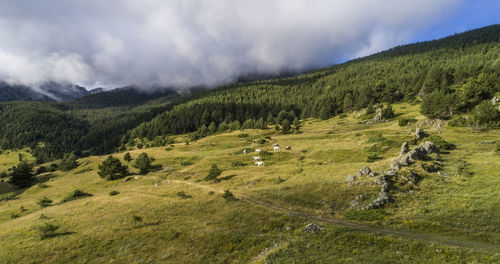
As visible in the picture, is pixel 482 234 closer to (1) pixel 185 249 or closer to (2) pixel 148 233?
(1) pixel 185 249

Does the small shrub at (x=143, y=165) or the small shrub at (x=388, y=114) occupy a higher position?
the small shrub at (x=388, y=114)

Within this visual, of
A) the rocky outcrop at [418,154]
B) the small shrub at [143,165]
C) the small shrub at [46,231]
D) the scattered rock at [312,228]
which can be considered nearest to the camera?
the scattered rock at [312,228]

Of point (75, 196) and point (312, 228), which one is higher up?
point (312, 228)

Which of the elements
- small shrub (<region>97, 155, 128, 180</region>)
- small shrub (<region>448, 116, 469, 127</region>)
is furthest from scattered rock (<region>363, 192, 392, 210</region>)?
small shrub (<region>97, 155, 128, 180</region>)

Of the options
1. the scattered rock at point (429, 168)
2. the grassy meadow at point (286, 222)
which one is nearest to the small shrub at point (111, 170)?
the grassy meadow at point (286, 222)

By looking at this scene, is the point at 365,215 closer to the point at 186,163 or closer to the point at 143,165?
the point at 186,163

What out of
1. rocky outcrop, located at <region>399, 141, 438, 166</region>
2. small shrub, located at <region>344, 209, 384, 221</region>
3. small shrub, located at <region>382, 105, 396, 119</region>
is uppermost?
A: small shrub, located at <region>382, 105, 396, 119</region>

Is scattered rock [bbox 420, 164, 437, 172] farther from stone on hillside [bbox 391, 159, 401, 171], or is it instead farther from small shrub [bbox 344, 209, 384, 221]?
small shrub [bbox 344, 209, 384, 221]

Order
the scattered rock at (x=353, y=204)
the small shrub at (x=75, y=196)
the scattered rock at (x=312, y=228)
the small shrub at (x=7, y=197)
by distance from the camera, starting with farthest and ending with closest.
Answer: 1. the small shrub at (x=7, y=197)
2. the small shrub at (x=75, y=196)
3. the scattered rock at (x=353, y=204)
4. the scattered rock at (x=312, y=228)

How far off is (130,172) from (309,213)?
77995 mm

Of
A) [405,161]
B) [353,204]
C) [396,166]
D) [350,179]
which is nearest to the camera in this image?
[353,204]

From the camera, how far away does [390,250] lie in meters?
17.1

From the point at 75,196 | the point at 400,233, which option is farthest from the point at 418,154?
the point at 75,196

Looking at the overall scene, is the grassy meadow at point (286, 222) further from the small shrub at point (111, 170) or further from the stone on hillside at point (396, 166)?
the small shrub at point (111, 170)
